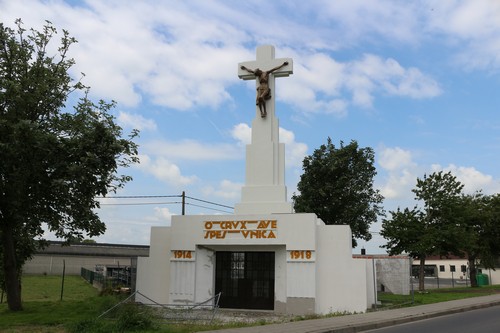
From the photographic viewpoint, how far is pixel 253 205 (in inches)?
834

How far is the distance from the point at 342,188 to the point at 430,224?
6.91 metres

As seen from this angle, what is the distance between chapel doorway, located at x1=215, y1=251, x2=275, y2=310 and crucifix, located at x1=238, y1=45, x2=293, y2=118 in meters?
6.23

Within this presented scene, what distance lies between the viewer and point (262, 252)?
20.9m

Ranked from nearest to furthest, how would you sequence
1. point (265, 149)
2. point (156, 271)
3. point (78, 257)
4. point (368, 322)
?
point (368, 322) → point (156, 271) → point (265, 149) → point (78, 257)

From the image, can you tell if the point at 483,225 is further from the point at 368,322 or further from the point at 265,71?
the point at 368,322

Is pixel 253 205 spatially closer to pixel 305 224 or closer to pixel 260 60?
pixel 305 224

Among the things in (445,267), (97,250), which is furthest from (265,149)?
(445,267)

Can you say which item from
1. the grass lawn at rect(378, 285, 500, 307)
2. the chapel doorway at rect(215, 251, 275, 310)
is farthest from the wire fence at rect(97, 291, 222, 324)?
the grass lawn at rect(378, 285, 500, 307)

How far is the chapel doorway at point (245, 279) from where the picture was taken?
20547 mm

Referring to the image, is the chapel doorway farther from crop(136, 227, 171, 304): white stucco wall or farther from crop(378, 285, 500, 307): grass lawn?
crop(378, 285, 500, 307): grass lawn

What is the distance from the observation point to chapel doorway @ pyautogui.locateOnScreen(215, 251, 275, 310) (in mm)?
20547

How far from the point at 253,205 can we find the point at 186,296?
4589 mm

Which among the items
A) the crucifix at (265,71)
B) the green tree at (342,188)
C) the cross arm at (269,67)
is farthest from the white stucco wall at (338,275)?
the green tree at (342,188)

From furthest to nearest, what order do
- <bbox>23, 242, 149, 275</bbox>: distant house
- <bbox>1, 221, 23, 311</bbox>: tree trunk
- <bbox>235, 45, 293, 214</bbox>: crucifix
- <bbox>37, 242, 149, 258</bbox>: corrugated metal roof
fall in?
<bbox>37, 242, 149, 258</bbox>: corrugated metal roof → <bbox>23, 242, 149, 275</bbox>: distant house → <bbox>235, 45, 293, 214</bbox>: crucifix → <bbox>1, 221, 23, 311</bbox>: tree trunk
